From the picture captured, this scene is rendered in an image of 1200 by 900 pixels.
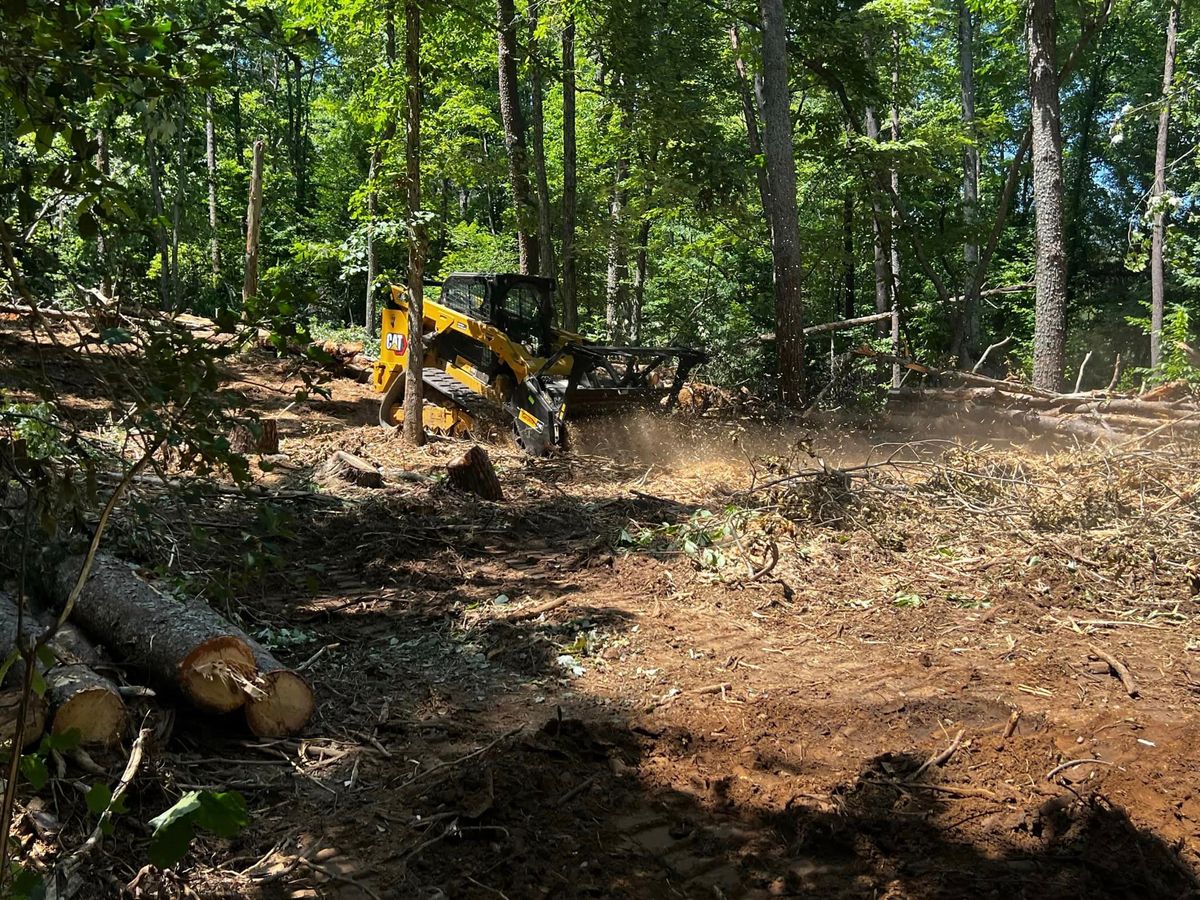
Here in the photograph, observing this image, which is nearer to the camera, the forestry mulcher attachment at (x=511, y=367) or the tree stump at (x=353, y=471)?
the tree stump at (x=353, y=471)

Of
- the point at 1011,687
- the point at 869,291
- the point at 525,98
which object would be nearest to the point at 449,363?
the point at 1011,687

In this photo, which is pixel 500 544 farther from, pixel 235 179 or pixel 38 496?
pixel 235 179

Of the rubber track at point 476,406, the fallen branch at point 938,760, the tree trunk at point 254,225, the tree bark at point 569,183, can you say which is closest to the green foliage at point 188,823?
the fallen branch at point 938,760

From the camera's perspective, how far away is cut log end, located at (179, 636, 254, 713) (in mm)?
3930

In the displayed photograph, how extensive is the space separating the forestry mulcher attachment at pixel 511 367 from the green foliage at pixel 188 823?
9366 mm

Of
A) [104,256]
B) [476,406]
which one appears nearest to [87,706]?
[104,256]

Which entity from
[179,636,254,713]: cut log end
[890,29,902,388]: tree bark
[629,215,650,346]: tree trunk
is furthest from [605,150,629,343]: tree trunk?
[179,636,254,713]: cut log end

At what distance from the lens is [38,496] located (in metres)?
2.32

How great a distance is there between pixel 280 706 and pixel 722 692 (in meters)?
2.22

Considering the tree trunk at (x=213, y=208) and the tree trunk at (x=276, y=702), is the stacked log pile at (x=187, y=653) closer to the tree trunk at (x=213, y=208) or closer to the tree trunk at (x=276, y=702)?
A: the tree trunk at (x=276, y=702)

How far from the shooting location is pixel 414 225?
1003 cm

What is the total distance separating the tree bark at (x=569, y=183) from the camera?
1533 centimetres

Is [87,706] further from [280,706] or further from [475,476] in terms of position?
[475,476]

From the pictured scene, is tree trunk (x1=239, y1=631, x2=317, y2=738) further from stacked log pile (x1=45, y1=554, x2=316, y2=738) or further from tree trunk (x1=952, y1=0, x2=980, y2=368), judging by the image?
tree trunk (x1=952, y1=0, x2=980, y2=368)
